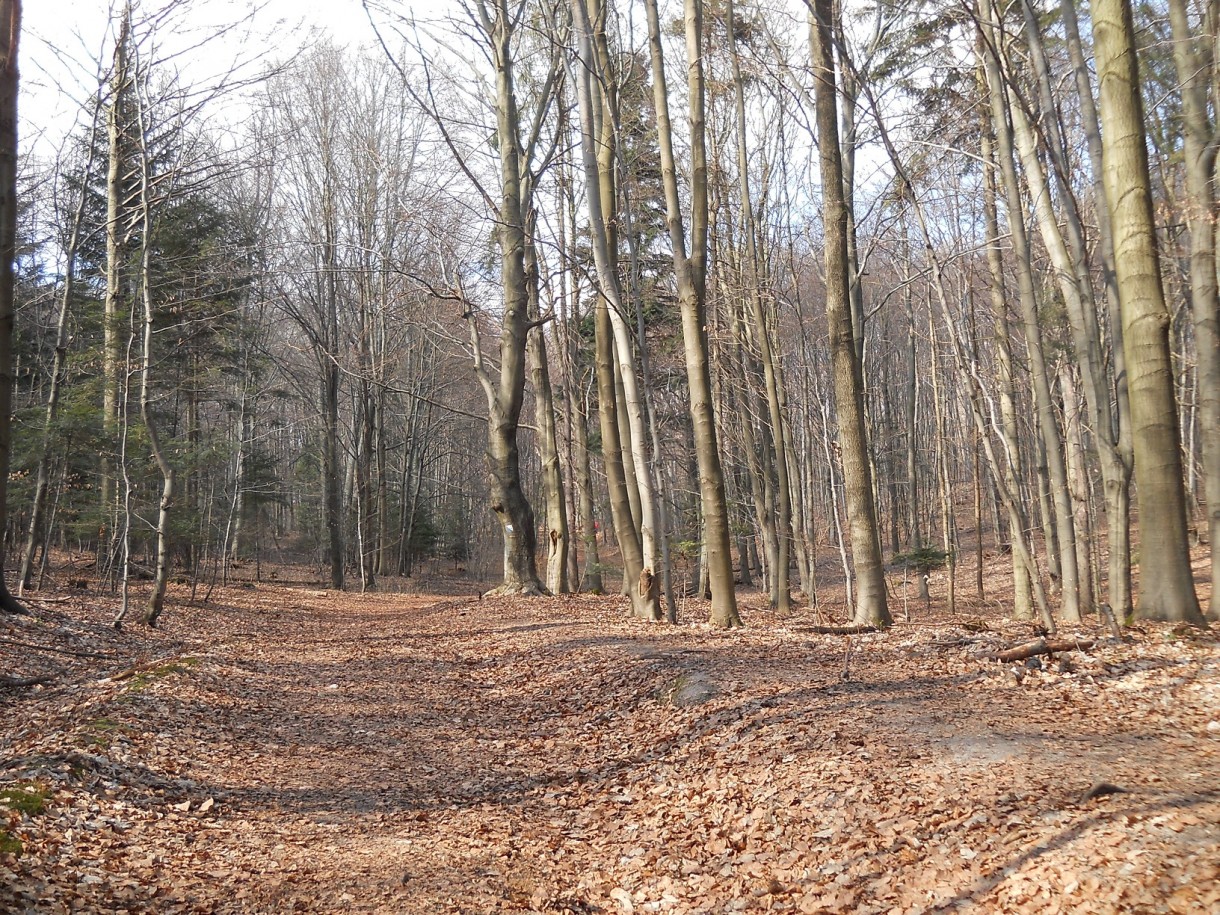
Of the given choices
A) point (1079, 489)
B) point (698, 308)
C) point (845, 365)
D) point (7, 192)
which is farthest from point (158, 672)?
point (1079, 489)

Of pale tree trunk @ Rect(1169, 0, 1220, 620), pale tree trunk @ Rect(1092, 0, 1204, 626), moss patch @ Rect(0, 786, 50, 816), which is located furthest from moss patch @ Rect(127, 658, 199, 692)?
pale tree trunk @ Rect(1169, 0, 1220, 620)

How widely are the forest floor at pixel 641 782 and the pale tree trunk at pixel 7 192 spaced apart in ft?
8.55

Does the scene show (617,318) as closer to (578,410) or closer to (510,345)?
(510,345)

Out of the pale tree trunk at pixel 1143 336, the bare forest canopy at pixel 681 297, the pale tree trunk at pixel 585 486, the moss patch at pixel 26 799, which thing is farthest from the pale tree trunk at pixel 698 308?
the pale tree trunk at pixel 585 486

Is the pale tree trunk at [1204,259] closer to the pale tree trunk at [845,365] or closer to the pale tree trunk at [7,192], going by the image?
the pale tree trunk at [845,365]

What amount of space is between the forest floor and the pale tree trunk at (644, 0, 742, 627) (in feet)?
5.63

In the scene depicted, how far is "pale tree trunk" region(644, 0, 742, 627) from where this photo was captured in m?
11.4

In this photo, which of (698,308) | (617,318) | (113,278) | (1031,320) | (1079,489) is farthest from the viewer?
(113,278)

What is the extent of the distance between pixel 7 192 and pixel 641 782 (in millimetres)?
7678

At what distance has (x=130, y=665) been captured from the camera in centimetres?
981

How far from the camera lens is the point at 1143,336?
27.1 feet

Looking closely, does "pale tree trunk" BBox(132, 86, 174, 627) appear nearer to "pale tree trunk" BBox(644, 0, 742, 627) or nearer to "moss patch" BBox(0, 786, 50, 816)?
"pale tree trunk" BBox(644, 0, 742, 627)

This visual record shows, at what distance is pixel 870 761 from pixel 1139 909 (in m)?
2.12

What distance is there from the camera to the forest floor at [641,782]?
13.1 feet
